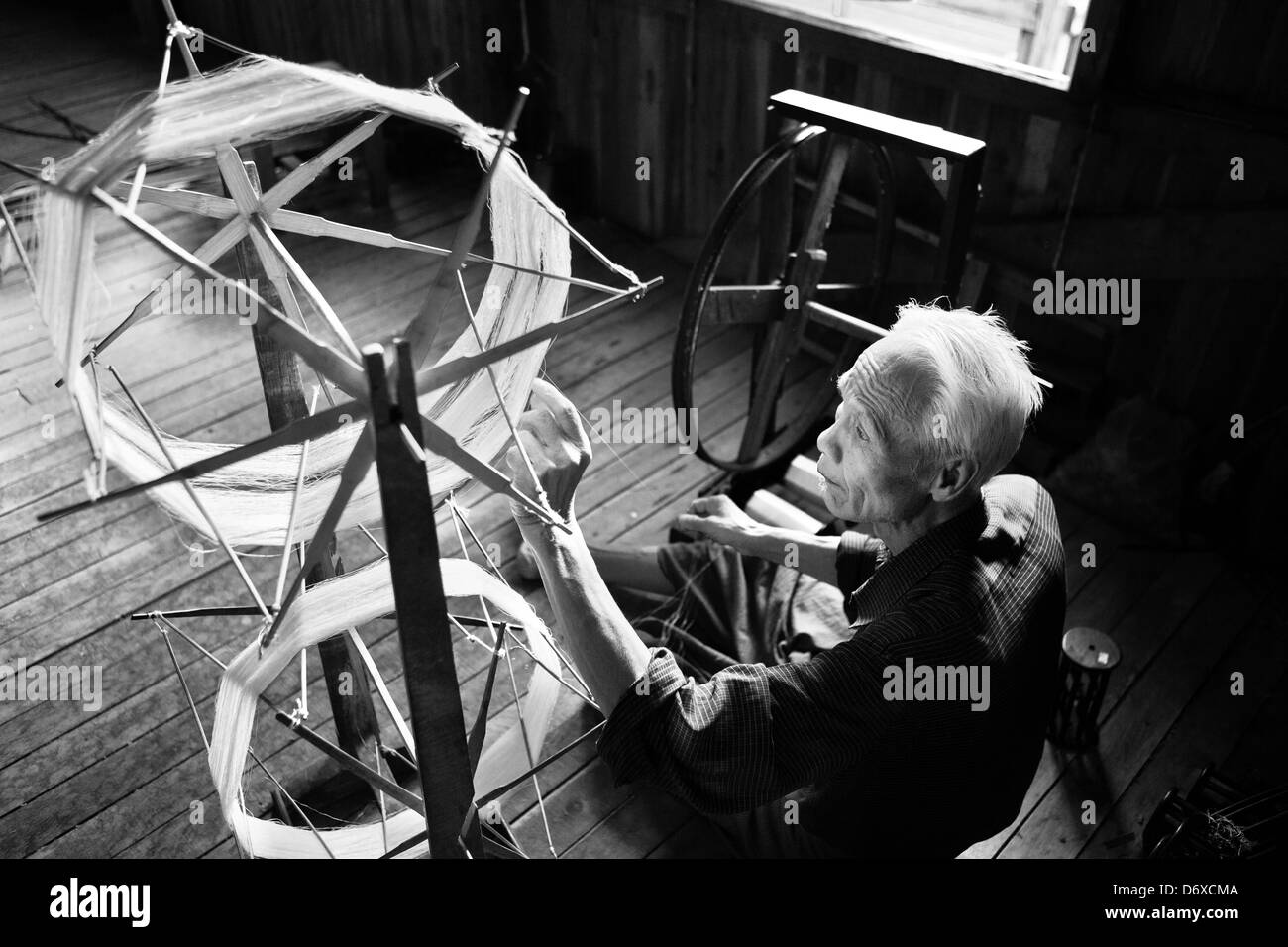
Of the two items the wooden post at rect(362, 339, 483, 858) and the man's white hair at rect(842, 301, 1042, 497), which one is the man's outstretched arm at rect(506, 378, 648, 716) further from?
the man's white hair at rect(842, 301, 1042, 497)

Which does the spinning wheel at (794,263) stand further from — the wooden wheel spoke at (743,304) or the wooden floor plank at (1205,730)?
the wooden floor plank at (1205,730)

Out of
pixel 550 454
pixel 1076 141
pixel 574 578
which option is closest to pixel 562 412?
pixel 550 454

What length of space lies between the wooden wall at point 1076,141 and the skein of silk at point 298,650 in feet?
6.58

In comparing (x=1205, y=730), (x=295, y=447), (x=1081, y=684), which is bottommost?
(x=1205, y=730)

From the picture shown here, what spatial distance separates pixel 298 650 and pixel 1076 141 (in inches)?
106

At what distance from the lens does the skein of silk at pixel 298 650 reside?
1246 millimetres

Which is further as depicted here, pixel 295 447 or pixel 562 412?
pixel 295 447

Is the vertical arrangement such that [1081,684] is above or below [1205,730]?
above

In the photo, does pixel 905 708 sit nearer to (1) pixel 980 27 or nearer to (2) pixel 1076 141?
(2) pixel 1076 141

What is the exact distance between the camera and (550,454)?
1.23 metres

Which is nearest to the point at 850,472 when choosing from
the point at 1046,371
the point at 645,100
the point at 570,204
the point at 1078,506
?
the point at 1078,506

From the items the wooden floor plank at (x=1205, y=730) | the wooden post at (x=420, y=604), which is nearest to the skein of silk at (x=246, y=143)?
the wooden post at (x=420, y=604)
